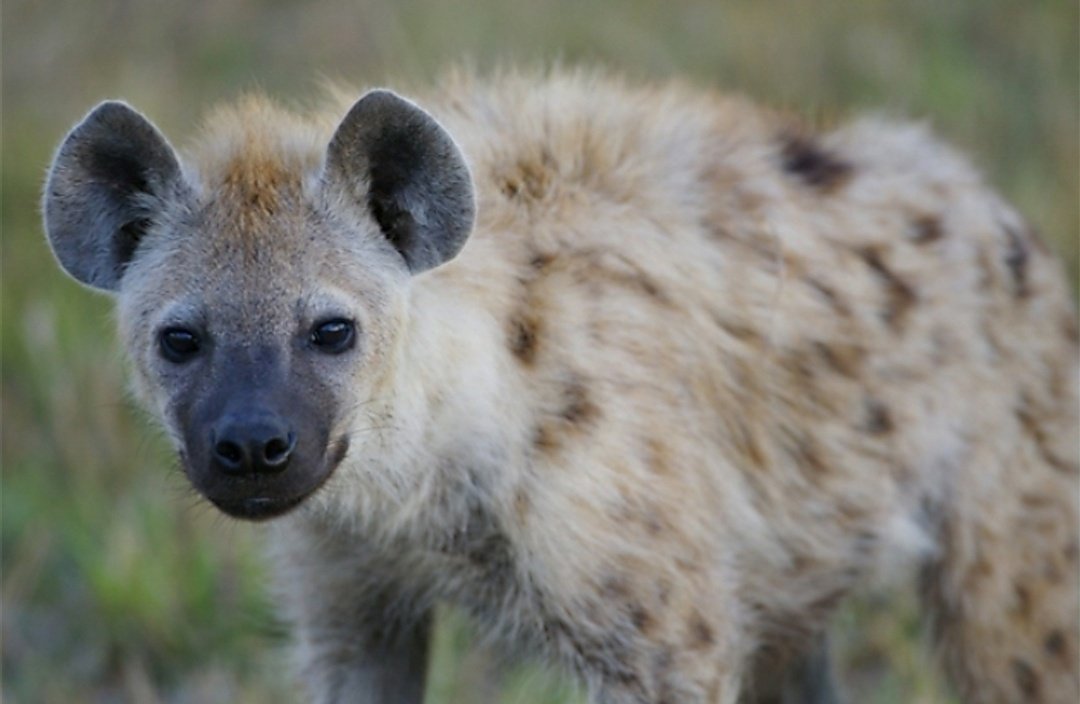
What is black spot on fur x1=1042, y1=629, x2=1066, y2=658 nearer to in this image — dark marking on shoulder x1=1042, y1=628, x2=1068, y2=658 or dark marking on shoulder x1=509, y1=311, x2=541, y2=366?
dark marking on shoulder x1=1042, y1=628, x2=1068, y2=658

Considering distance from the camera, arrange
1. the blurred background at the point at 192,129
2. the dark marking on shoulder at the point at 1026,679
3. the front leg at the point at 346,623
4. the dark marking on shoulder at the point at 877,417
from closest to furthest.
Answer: the front leg at the point at 346,623, the dark marking on shoulder at the point at 877,417, the dark marking on shoulder at the point at 1026,679, the blurred background at the point at 192,129

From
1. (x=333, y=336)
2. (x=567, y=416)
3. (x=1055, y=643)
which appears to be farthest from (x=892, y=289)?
(x=333, y=336)

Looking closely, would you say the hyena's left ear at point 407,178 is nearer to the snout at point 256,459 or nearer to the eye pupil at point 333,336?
the eye pupil at point 333,336

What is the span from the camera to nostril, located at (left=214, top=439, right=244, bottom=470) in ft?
8.90

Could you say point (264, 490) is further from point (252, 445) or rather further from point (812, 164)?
point (812, 164)

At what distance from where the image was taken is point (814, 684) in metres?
4.05

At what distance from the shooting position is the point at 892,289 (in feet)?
12.1

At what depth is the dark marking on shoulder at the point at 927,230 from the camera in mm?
3771

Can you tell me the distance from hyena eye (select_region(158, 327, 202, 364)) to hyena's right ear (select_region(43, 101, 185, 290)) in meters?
0.22

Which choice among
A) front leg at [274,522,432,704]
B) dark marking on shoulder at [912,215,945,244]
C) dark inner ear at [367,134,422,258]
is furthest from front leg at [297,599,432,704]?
dark marking on shoulder at [912,215,945,244]

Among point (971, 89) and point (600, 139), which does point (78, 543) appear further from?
point (971, 89)

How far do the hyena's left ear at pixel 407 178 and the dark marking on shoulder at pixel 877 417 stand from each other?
99cm

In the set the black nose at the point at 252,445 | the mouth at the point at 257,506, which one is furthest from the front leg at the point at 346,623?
the black nose at the point at 252,445

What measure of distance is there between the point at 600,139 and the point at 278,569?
89 cm
